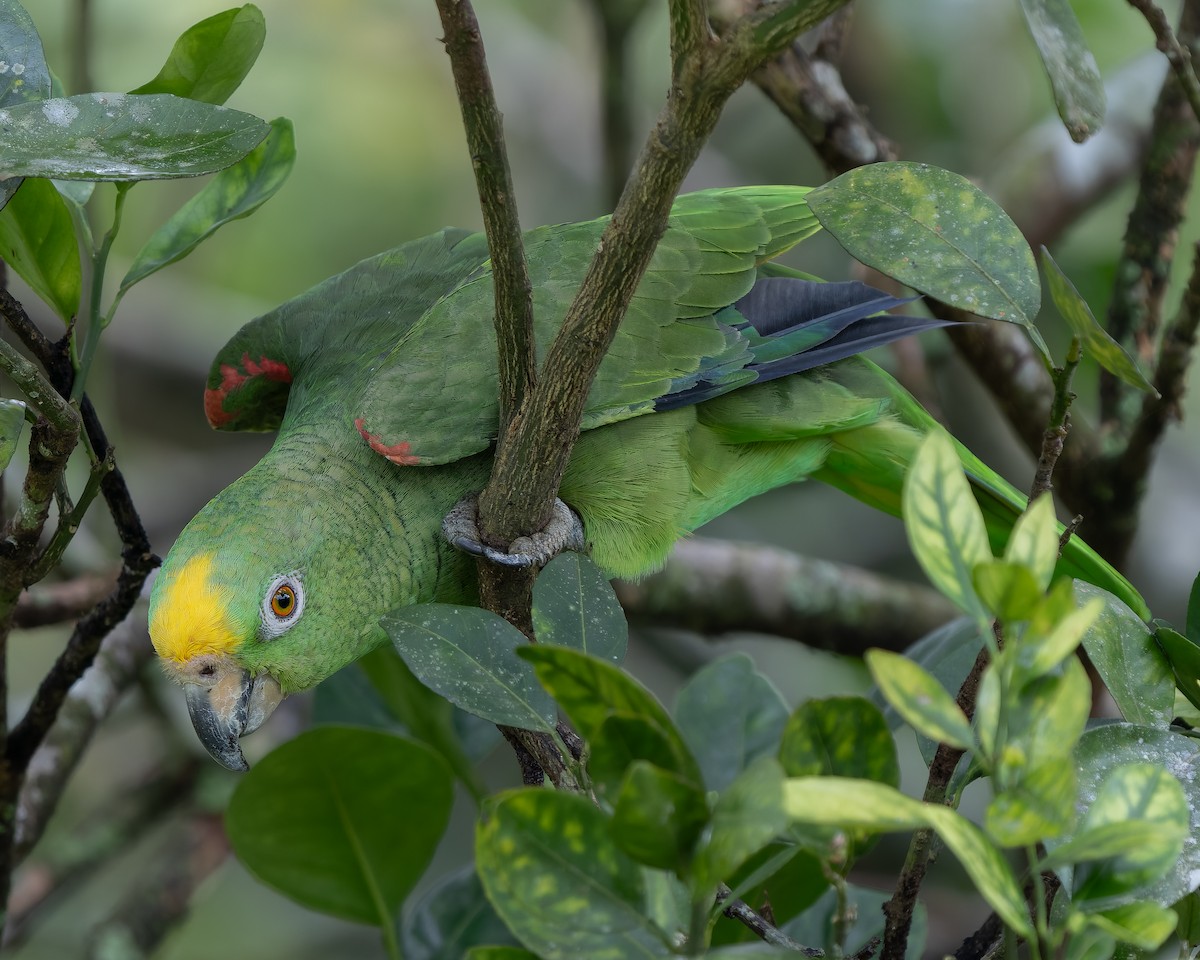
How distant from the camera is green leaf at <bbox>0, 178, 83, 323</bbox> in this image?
1.57 metres

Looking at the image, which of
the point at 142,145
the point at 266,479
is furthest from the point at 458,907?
the point at 142,145

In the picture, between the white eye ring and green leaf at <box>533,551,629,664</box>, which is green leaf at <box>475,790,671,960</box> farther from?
the white eye ring

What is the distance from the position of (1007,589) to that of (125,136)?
3.59 ft

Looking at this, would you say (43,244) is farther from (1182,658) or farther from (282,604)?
(1182,658)

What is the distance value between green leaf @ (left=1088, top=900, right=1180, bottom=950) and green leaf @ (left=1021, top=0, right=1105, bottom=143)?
796 millimetres

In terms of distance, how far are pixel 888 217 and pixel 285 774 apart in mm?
1161

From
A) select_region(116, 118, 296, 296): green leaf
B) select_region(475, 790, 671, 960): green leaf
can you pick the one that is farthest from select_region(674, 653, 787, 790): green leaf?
select_region(116, 118, 296, 296): green leaf

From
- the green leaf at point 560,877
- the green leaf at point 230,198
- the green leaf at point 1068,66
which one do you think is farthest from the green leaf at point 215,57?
the green leaf at point 560,877

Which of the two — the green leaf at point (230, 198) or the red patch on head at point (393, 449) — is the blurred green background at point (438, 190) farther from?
the green leaf at point (230, 198)

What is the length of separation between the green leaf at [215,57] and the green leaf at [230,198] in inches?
4.6

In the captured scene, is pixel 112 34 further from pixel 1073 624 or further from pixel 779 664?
pixel 1073 624

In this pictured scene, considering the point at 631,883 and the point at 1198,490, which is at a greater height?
the point at 631,883

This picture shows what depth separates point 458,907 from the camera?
209 centimetres

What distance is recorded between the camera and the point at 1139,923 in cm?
89
